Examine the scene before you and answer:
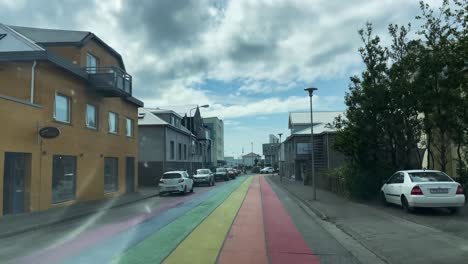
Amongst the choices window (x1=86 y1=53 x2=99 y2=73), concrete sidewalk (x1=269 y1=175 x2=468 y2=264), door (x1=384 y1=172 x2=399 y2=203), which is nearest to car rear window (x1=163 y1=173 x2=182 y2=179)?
window (x1=86 y1=53 x2=99 y2=73)

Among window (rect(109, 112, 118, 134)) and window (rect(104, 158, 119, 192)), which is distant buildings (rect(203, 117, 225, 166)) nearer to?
window (rect(109, 112, 118, 134))

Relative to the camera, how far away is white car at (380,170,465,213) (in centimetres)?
1289

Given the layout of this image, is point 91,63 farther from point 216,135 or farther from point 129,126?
point 216,135

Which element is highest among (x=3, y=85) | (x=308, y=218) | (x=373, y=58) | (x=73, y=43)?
(x=73, y=43)

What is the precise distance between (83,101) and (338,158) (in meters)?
24.2

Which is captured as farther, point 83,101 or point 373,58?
point 83,101

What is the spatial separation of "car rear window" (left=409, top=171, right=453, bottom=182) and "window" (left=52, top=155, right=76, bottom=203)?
570 inches

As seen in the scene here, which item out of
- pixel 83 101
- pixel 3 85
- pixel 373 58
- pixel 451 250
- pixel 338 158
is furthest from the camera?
pixel 338 158

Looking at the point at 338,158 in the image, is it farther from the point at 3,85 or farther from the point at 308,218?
the point at 3,85

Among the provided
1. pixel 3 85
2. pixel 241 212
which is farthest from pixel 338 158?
pixel 3 85

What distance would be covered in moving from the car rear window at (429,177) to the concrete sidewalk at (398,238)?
1.43m

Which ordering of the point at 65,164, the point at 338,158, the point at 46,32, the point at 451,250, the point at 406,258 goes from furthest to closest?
the point at 338,158
the point at 46,32
the point at 65,164
the point at 451,250
the point at 406,258

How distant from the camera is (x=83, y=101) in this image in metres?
21.7

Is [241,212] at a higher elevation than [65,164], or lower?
lower
